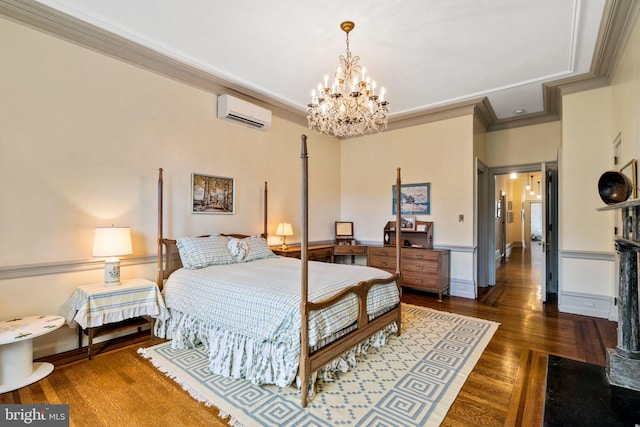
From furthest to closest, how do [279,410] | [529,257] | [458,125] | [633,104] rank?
1. [529,257]
2. [458,125]
3. [633,104]
4. [279,410]

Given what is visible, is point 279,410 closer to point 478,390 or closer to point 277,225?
point 478,390

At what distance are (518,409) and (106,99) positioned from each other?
447cm

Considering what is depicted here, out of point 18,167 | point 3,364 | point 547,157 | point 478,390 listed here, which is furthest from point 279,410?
point 547,157

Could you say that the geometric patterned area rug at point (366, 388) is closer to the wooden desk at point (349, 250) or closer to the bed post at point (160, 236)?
the bed post at point (160, 236)

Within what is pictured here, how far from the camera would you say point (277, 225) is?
5.04 metres

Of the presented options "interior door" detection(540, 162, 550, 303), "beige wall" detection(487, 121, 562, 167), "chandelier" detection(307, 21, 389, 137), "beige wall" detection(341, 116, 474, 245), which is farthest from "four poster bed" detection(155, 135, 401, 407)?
"beige wall" detection(487, 121, 562, 167)

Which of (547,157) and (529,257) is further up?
(547,157)

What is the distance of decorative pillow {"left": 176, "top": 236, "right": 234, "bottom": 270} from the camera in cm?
337

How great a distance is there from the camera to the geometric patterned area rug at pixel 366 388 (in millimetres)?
1972

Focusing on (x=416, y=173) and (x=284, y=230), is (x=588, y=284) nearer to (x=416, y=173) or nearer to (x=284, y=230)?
(x=416, y=173)

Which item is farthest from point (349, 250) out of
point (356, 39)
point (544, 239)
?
point (356, 39)

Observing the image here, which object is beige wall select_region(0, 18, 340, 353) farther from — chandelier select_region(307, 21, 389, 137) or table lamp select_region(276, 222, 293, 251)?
chandelier select_region(307, 21, 389, 137)

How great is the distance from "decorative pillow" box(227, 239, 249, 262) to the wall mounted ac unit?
1.72 meters

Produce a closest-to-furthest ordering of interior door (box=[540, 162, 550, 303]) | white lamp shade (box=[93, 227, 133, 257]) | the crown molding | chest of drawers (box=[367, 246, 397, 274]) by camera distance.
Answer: the crown molding
white lamp shade (box=[93, 227, 133, 257])
interior door (box=[540, 162, 550, 303])
chest of drawers (box=[367, 246, 397, 274])
